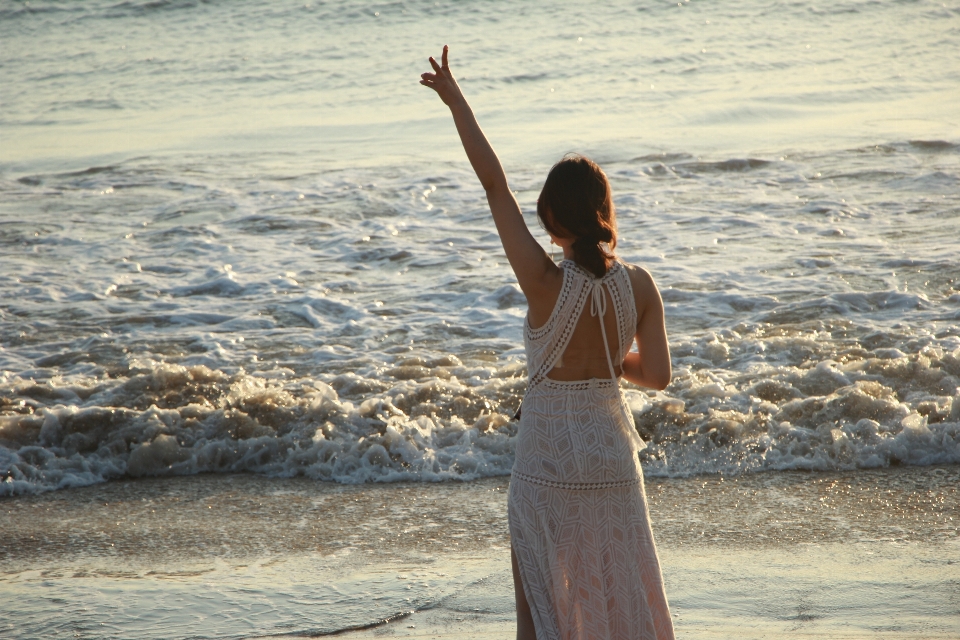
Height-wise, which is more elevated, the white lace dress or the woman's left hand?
the woman's left hand

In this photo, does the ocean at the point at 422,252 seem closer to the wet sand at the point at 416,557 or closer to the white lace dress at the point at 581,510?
the wet sand at the point at 416,557

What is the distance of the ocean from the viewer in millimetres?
6035

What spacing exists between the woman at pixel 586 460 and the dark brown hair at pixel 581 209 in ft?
0.08

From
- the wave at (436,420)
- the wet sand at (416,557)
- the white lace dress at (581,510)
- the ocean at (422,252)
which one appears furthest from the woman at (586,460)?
the wave at (436,420)

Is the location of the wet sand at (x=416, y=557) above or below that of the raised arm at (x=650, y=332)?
below

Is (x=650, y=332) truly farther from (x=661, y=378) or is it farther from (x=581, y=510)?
(x=581, y=510)

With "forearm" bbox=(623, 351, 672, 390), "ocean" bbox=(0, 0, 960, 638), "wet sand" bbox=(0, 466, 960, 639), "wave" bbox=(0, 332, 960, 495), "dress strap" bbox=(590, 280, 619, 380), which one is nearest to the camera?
"dress strap" bbox=(590, 280, 619, 380)

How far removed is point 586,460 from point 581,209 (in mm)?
691

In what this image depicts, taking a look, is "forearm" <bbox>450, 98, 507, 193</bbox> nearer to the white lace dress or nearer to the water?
the white lace dress

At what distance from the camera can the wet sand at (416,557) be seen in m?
3.67

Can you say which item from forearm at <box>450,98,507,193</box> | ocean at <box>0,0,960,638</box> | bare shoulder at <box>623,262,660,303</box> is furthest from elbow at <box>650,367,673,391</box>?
ocean at <box>0,0,960,638</box>

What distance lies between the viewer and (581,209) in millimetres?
2414

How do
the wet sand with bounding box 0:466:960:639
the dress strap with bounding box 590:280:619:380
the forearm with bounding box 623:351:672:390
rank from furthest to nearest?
the wet sand with bounding box 0:466:960:639 → the forearm with bounding box 623:351:672:390 → the dress strap with bounding box 590:280:619:380

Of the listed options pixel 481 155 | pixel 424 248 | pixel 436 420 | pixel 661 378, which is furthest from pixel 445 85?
pixel 424 248
